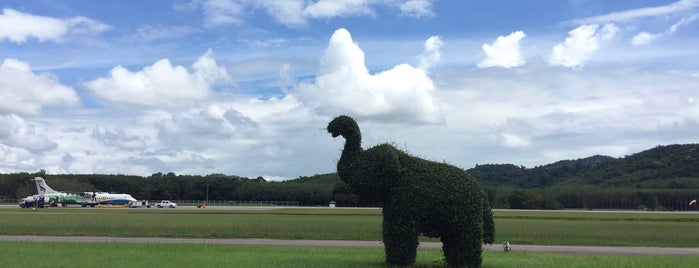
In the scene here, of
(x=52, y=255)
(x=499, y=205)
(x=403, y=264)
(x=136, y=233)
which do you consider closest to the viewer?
(x=403, y=264)

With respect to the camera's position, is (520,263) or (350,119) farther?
(520,263)

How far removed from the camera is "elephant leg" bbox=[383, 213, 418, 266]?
592 inches

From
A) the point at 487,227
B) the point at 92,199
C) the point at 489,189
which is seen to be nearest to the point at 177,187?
the point at 92,199

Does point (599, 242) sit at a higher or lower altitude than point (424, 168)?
lower

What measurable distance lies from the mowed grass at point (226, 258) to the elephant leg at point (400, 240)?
50.9 inches

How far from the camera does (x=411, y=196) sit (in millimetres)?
15031

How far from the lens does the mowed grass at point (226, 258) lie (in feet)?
55.6

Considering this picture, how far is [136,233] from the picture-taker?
3064 cm

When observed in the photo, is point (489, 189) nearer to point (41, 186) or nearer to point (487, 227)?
point (41, 186)

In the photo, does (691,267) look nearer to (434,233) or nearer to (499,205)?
(434,233)

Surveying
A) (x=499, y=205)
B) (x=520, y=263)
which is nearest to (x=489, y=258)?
(x=520, y=263)

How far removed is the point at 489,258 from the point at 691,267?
19.7ft

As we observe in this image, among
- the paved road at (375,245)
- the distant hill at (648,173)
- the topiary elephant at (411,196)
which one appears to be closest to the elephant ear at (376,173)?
the topiary elephant at (411,196)

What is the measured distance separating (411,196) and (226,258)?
22.3 feet
